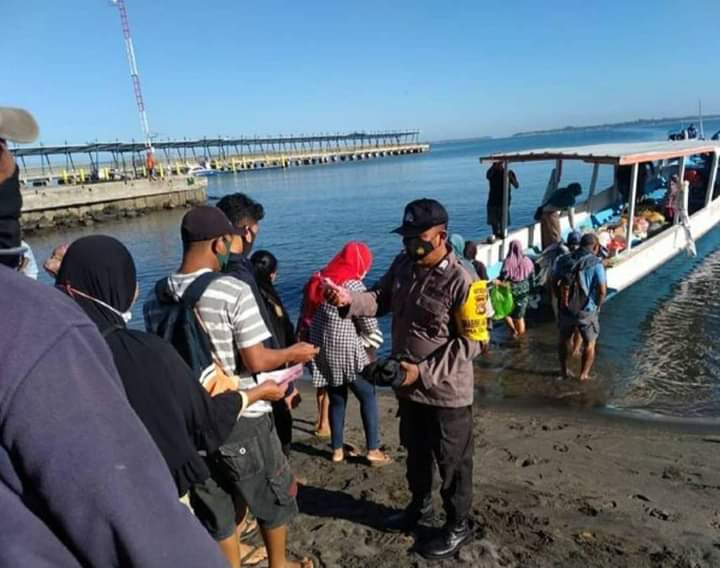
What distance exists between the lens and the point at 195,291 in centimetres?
248

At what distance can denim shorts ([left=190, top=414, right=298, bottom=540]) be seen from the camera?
2.69 metres

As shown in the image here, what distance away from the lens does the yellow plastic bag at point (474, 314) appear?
317 cm

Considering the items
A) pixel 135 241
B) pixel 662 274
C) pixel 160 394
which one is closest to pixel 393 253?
pixel 662 274

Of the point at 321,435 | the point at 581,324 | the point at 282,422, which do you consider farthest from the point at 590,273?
the point at 282,422

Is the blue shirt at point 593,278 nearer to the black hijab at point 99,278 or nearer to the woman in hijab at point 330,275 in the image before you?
the woman in hijab at point 330,275

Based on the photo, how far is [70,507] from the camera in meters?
0.85

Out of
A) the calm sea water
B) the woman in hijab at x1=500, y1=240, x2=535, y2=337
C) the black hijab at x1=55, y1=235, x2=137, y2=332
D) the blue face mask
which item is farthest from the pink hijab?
the black hijab at x1=55, y1=235, x2=137, y2=332

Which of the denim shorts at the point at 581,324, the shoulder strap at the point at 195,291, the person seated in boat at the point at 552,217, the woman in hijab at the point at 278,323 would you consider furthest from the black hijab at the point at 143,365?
the person seated in boat at the point at 552,217

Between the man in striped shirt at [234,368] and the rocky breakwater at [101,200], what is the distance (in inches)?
1268

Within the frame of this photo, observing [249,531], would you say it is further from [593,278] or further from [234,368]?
[593,278]

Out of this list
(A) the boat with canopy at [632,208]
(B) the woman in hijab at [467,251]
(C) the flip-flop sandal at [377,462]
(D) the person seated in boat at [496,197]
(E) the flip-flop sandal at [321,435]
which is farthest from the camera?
(D) the person seated in boat at [496,197]

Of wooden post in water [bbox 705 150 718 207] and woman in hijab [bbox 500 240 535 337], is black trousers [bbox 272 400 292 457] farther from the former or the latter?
wooden post in water [bbox 705 150 718 207]

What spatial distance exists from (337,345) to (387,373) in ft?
4.71

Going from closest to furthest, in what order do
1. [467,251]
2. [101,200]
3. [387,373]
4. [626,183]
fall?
[387,373] < [467,251] < [626,183] < [101,200]
